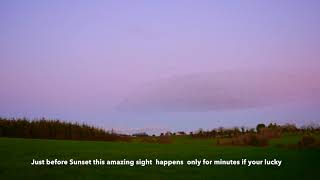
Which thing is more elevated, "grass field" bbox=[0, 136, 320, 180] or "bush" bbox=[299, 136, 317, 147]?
"bush" bbox=[299, 136, 317, 147]

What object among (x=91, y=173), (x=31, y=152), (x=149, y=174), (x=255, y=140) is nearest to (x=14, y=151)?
(x=31, y=152)

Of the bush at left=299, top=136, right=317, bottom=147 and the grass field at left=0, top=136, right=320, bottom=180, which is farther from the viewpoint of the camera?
the bush at left=299, top=136, right=317, bottom=147

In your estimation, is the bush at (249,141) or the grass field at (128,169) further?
the bush at (249,141)

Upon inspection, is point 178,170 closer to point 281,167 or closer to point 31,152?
point 281,167

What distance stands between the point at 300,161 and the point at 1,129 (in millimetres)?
19598

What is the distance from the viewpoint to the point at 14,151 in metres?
14.7

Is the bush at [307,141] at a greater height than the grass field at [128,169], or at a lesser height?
greater

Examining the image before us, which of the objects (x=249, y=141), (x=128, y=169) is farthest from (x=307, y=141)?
(x=128, y=169)

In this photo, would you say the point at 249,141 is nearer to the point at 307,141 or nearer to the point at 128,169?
the point at 307,141

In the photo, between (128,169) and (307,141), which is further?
(307,141)

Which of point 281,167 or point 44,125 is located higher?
point 44,125

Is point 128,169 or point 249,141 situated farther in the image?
point 249,141

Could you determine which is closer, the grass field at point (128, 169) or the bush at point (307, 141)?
the grass field at point (128, 169)

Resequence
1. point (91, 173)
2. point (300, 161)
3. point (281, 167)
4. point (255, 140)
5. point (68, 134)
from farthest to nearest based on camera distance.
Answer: point (68, 134), point (255, 140), point (300, 161), point (281, 167), point (91, 173)
